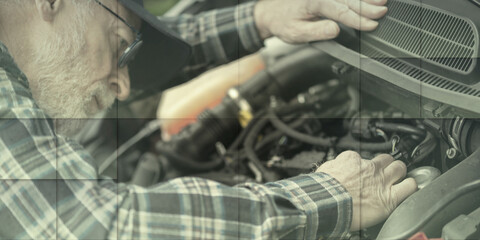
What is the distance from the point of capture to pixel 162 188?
1054mm

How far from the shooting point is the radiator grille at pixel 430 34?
1.15m

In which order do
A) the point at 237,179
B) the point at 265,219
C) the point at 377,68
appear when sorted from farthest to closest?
the point at 237,179
the point at 377,68
the point at 265,219

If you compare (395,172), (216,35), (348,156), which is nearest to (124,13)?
(216,35)

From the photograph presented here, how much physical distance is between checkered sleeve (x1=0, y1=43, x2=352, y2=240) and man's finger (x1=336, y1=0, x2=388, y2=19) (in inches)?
19.4

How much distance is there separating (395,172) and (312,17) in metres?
0.54

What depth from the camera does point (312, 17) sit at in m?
1.49

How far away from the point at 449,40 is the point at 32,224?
98 centimetres

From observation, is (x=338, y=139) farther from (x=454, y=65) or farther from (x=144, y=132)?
(x=144, y=132)

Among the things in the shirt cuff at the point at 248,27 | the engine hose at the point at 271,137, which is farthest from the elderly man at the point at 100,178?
the engine hose at the point at 271,137

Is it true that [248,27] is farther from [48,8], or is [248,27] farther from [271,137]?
[48,8]

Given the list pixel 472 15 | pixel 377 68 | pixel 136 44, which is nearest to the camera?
pixel 472 15

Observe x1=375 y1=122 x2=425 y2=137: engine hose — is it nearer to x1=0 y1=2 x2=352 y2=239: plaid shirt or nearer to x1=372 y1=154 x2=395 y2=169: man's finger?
x1=372 y1=154 x2=395 y2=169: man's finger

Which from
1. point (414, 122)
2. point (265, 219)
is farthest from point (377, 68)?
point (265, 219)

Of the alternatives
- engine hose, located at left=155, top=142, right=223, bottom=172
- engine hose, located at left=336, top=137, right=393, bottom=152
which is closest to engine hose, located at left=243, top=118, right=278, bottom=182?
engine hose, located at left=155, top=142, right=223, bottom=172
